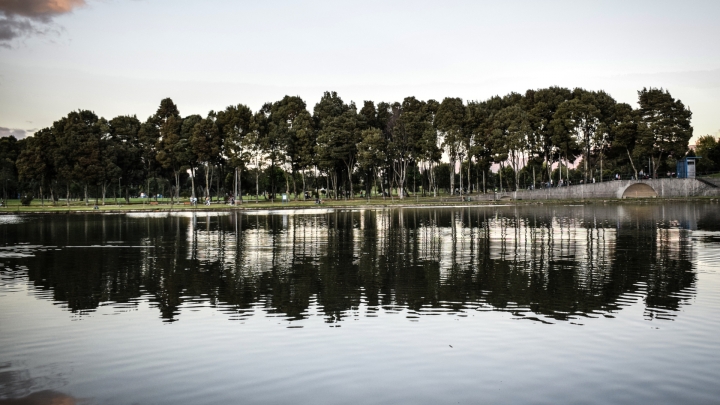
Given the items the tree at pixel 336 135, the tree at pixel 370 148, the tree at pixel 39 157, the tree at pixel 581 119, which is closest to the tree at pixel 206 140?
the tree at pixel 336 135

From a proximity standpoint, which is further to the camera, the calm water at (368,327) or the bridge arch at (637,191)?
the bridge arch at (637,191)

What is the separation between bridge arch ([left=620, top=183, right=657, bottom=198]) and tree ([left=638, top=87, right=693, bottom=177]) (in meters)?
3.92

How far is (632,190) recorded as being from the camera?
10175 centimetres

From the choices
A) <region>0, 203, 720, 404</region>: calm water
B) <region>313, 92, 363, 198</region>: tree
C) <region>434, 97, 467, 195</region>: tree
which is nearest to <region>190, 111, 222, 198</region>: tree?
<region>313, 92, 363, 198</region>: tree

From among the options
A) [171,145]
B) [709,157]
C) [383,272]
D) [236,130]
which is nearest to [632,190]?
[709,157]

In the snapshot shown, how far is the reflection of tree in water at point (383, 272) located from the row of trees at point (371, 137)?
73.0 m

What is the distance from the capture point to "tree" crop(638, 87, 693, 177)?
10375 centimetres

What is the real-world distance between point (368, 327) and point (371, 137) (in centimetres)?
9624

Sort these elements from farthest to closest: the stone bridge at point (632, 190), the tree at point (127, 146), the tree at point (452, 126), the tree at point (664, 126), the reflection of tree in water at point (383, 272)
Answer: the tree at point (127, 146)
the tree at point (452, 126)
the tree at point (664, 126)
the stone bridge at point (632, 190)
the reflection of tree in water at point (383, 272)

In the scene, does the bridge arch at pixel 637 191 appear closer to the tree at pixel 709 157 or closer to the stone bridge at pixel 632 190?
the stone bridge at pixel 632 190

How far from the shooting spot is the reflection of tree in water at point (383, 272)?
17031 mm

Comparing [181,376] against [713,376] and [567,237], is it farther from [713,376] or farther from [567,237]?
[567,237]

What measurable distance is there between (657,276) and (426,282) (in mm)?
8188

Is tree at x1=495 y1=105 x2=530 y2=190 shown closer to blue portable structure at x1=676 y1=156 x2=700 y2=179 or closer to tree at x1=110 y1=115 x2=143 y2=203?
blue portable structure at x1=676 y1=156 x2=700 y2=179
